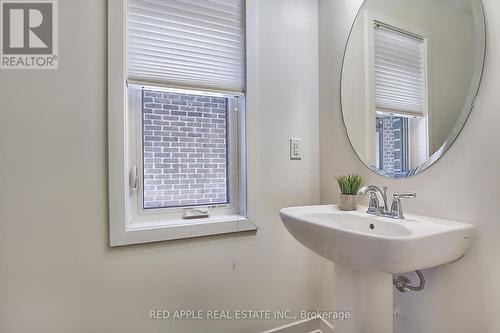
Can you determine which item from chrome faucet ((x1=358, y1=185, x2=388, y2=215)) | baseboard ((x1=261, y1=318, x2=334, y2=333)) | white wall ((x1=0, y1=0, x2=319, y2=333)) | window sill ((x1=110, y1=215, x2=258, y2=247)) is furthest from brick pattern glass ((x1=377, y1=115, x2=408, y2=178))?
baseboard ((x1=261, y1=318, x2=334, y2=333))

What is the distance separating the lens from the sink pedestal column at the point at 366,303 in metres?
0.99

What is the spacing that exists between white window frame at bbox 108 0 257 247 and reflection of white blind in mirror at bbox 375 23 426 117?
→ 2.16 feet

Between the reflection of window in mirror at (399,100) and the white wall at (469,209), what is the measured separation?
9cm

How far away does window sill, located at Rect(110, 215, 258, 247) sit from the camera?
110 centimetres

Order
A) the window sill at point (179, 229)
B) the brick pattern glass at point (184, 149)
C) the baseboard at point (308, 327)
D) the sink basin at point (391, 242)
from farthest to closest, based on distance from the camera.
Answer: the baseboard at point (308, 327) < the brick pattern glass at point (184, 149) < the window sill at point (179, 229) < the sink basin at point (391, 242)

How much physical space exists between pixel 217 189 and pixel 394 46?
1.06 m

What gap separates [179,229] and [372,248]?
815 mm

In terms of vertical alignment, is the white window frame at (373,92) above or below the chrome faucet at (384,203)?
above

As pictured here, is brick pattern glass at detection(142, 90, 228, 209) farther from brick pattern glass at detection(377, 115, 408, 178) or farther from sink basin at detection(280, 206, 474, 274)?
brick pattern glass at detection(377, 115, 408, 178)

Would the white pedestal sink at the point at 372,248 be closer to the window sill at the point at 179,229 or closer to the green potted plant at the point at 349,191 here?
the green potted plant at the point at 349,191

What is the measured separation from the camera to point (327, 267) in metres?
1.46

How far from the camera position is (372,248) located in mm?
713

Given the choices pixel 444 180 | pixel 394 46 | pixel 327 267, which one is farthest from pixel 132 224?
pixel 394 46

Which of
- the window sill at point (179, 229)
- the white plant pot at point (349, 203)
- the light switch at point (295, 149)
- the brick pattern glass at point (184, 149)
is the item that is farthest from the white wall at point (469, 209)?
the brick pattern glass at point (184, 149)
